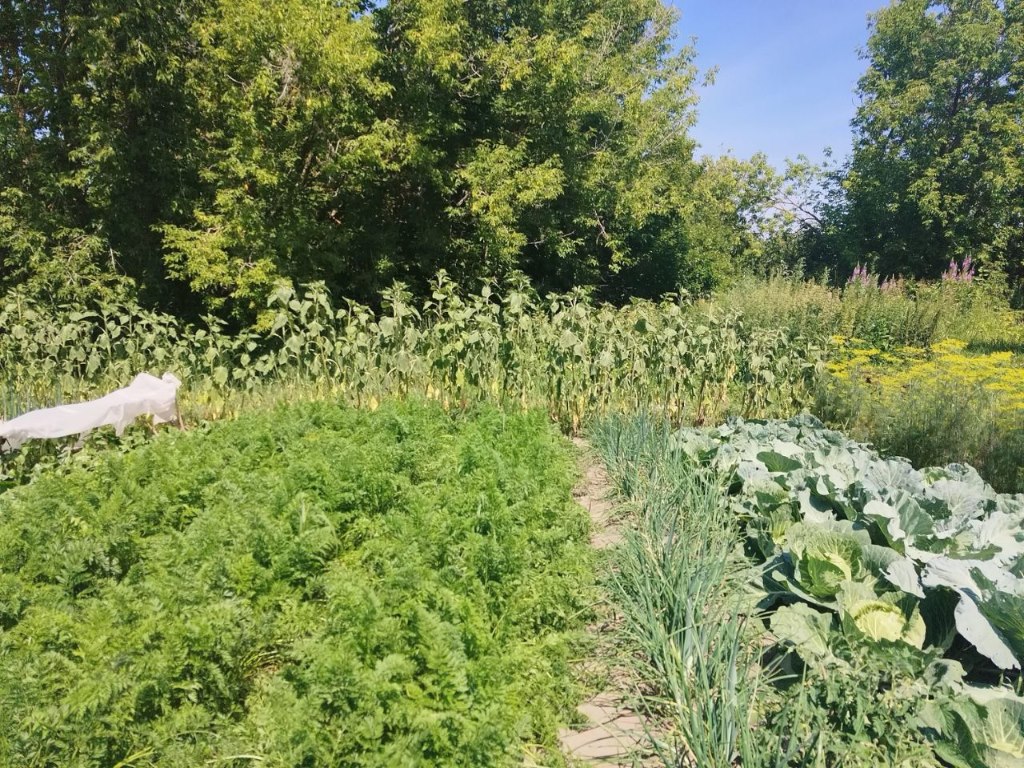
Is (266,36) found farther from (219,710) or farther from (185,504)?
(219,710)

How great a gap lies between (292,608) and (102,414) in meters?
3.33

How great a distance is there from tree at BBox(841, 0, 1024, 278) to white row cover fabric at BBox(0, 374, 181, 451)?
21.5 meters

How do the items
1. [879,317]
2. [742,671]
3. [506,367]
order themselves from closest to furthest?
[742,671], [506,367], [879,317]

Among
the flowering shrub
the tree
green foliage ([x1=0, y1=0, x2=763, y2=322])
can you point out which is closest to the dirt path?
the flowering shrub

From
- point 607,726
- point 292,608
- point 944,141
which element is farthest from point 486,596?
point 944,141

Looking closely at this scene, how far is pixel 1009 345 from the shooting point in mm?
10641

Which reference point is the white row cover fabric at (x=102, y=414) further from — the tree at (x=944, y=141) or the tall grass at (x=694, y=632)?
the tree at (x=944, y=141)

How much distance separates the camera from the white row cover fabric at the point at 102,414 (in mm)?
4664

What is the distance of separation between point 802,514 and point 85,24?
1105 cm

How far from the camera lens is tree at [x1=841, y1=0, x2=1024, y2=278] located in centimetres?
1966

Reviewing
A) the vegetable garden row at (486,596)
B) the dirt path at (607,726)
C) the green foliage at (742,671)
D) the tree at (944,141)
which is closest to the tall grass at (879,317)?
the vegetable garden row at (486,596)

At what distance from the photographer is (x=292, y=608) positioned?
265 cm

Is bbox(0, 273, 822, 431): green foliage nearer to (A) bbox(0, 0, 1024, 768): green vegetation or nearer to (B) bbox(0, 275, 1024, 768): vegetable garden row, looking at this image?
(A) bbox(0, 0, 1024, 768): green vegetation

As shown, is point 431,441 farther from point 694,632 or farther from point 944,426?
point 944,426
